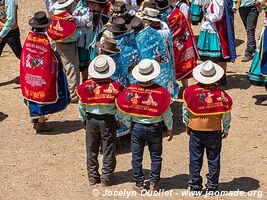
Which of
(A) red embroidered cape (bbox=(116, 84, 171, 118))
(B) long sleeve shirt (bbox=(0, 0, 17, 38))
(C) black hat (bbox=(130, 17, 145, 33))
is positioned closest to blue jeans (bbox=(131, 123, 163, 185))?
(A) red embroidered cape (bbox=(116, 84, 171, 118))

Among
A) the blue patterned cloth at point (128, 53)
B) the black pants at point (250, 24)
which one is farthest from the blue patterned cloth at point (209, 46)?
the blue patterned cloth at point (128, 53)

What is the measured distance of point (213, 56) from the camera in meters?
12.3

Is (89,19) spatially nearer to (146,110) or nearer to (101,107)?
(101,107)

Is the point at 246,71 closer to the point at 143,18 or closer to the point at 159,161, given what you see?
the point at 143,18

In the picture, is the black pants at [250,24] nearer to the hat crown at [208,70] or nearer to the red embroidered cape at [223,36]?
the red embroidered cape at [223,36]

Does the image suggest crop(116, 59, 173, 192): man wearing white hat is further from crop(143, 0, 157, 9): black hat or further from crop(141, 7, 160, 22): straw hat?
crop(143, 0, 157, 9): black hat

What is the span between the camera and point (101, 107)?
8602 mm

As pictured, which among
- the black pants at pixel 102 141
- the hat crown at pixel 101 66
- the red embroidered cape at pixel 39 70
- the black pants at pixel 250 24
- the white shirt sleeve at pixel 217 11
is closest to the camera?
the hat crown at pixel 101 66

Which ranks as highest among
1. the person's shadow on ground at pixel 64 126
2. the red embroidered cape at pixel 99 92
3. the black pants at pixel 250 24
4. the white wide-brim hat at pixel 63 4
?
the white wide-brim hat at pixel 63 4

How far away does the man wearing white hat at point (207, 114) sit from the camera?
824cm

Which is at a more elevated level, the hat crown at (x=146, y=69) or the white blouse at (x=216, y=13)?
the hat crown at (x=146, y=69)

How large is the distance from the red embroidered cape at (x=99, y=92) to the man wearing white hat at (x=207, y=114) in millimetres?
887

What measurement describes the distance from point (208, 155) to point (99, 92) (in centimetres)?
153

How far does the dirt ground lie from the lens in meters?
8.97
